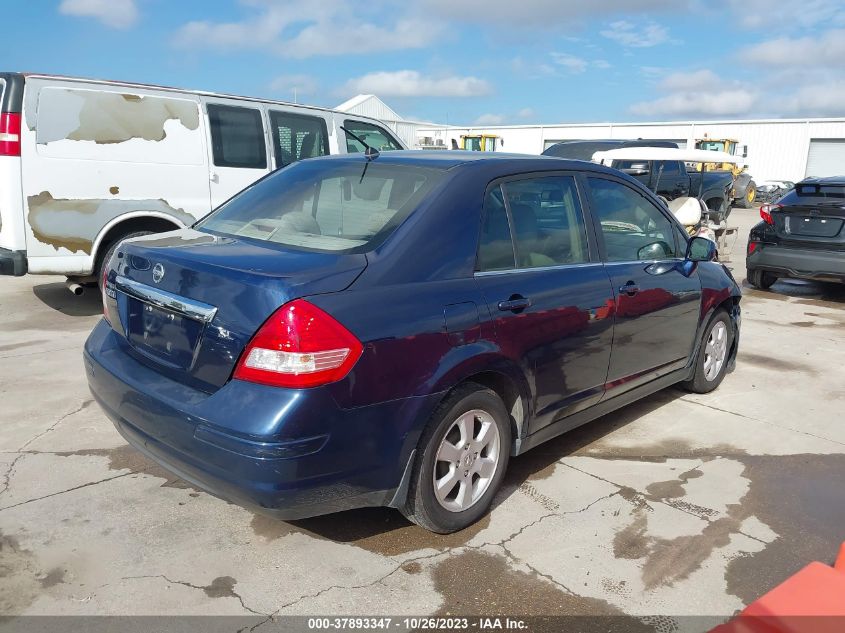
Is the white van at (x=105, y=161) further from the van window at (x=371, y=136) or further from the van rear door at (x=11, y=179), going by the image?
the van window at (x=371, y=136)

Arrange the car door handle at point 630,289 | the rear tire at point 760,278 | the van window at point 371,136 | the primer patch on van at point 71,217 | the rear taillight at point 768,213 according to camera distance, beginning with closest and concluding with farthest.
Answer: the car door handle at point 630,289
the primer patch on van at point 71,217
the van window at point 371,136
the rear taillight at point 768,213
the rear tire at point 760,278

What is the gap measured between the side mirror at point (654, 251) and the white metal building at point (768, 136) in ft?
97.7

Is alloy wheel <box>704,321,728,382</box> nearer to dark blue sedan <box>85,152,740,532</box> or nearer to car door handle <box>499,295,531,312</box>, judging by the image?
dark blue sedan <box>85,152,740,532</box>

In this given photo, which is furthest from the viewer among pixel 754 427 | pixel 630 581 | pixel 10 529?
pixel 754 427

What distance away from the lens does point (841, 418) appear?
4.78 metres

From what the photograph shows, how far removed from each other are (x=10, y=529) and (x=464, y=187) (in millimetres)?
2490

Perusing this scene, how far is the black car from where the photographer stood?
8305 millimetres

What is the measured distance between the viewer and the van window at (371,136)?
820 centimetres

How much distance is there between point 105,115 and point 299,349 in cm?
489

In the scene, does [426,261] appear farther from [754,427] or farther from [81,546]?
[754,427]

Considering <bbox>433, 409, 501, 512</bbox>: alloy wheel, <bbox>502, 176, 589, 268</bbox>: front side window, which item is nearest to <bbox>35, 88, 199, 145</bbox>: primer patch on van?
<bbox>502, 176, 589, 268</bbox>: front side window

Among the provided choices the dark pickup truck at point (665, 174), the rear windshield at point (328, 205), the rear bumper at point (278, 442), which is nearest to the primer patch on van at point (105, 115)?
the rear windshield at point (328, 205)

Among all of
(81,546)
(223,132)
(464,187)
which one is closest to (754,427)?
(464,187)

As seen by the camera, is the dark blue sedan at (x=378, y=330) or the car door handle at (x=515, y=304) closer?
the dark blue sedan at (x=378, y=330)
